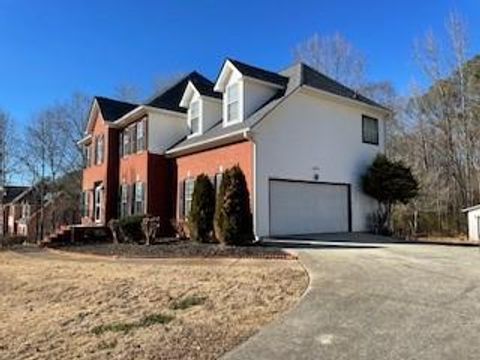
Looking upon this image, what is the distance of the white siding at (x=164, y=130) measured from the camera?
22.7 m

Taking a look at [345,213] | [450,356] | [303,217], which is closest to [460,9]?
[345,213]

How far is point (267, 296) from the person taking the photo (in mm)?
8359

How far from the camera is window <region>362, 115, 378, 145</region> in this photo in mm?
21566

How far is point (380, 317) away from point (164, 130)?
18.0m

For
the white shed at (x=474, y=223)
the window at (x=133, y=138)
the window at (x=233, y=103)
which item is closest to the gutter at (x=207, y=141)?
the window at (x=233, y=103)

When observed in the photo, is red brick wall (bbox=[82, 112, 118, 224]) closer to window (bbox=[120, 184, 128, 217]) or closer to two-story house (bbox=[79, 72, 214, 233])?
two-story house (bbox=[79, 72, 214, 233])

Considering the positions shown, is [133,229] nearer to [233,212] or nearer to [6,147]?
[233,212]

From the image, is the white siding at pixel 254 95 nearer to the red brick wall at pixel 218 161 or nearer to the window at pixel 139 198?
the red brick wall at pixel 218 161

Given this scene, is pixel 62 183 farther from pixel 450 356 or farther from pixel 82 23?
pixel 450 356

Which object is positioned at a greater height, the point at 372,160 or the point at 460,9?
the point at 460,9

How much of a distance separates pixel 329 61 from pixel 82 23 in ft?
74.1

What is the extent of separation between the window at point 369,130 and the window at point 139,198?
1038 cm

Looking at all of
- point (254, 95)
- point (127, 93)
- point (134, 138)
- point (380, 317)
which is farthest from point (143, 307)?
point (127, 93)

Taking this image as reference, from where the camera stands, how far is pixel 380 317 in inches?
254
